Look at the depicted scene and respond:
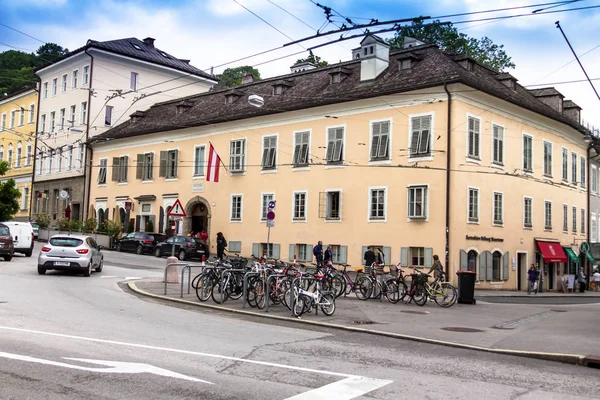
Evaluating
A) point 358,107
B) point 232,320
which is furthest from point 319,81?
point 232,320

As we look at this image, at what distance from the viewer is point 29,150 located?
61.7 meters

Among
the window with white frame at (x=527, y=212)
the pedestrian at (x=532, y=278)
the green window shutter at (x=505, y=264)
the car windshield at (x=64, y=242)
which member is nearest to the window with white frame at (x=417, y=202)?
the green window shutter at (x=505, y=264)

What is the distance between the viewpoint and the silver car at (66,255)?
22.1 metres

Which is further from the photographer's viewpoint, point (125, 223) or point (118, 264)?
point (125, 223)

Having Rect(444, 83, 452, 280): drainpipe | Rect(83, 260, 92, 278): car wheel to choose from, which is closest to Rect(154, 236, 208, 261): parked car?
Rect(83, 260, 92, 278): car wheel

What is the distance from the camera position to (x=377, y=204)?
30.9 meters

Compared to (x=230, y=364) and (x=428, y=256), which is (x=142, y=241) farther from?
(x=230, y=364)

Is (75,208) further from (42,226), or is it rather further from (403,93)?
(403,93)

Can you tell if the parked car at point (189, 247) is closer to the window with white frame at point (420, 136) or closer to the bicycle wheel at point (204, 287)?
the window with white frame at point (420, 136)

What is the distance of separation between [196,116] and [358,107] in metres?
14.1

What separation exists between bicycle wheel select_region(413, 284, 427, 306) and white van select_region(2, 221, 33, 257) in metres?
20.0

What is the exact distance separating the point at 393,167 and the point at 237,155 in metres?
11.5

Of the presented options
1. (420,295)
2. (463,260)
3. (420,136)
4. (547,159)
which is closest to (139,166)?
(420,136)

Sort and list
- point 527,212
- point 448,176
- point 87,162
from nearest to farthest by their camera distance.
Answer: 1. point 448,176
2. point 527,212
3. point 87,162
